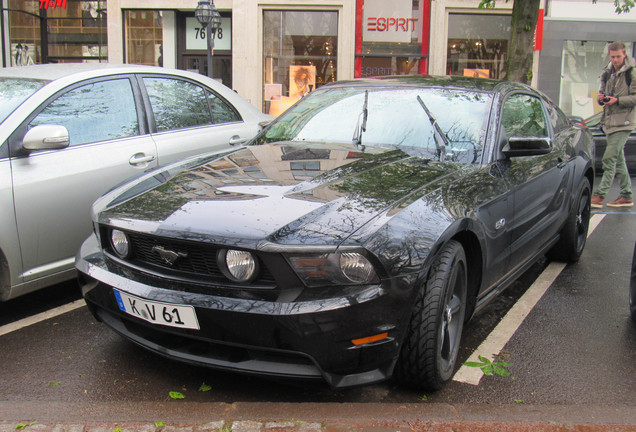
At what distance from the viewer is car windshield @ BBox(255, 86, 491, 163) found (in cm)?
370

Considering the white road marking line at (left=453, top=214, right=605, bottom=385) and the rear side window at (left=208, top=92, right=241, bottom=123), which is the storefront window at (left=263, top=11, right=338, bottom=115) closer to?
the rear side window at (left=208, top=92, right=241, bottom=123)

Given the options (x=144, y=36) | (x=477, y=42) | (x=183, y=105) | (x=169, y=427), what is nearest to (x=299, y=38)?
(x=144, y=36)

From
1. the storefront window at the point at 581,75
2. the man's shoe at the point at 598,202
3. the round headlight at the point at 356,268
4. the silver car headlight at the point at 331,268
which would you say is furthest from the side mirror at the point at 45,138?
the storefront window at the point at 581,75

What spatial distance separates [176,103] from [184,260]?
8.45 ft

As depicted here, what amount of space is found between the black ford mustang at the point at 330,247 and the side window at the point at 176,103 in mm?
1172

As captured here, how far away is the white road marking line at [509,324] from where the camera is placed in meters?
3.19

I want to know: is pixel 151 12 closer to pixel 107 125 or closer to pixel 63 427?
pixel 107 125

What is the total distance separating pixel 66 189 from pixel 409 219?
2260 millimetres

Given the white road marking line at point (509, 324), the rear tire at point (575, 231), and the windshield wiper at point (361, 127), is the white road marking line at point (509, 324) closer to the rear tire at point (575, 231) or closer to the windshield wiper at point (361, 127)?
the rear tire at point (575, 231)

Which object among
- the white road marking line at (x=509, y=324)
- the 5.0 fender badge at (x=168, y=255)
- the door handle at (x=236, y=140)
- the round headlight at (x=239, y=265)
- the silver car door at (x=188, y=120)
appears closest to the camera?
the round headlight at (x=239, y=265)

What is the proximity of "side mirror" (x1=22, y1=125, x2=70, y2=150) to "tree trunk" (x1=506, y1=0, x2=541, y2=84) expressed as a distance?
7346 millimetres

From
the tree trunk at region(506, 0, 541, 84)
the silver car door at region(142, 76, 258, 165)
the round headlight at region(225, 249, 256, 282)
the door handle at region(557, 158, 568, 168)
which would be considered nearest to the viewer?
the round headlight at region(225, 249, 256, 282)

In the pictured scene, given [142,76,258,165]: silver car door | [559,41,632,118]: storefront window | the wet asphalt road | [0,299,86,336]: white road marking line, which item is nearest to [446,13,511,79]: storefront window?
[559,41,632,118]: storefront window

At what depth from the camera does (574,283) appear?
4.81 metres
